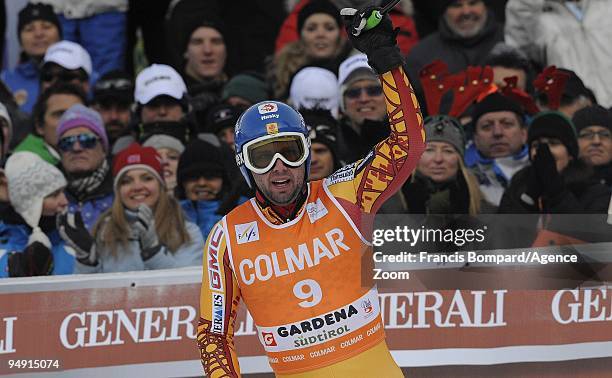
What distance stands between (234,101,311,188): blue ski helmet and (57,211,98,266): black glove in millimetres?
2453

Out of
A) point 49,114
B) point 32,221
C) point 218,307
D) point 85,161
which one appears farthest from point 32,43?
point 218,307

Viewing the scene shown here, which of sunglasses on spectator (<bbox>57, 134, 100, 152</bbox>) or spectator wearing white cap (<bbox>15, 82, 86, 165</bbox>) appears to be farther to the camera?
spectator wearing white cap (<bbox>15, 82, 86, 165</bbox>)

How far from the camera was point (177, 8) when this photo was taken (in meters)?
10.2

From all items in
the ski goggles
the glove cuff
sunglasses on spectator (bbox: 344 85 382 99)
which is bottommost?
sunglasses on spectator (bbox: 344 85 382 99)

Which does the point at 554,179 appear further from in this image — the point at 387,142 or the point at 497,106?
the point at 387,142

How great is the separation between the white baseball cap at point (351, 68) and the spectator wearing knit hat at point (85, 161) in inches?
72.5

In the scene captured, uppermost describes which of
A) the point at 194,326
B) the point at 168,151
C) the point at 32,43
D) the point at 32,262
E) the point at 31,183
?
the point at 32,43

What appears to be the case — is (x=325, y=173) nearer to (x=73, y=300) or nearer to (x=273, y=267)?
(x=73, y=300)

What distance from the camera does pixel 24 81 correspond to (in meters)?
10.0

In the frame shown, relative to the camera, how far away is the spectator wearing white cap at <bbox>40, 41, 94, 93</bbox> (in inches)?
379

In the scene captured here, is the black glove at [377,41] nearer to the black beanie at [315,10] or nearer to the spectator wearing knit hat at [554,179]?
the spectator wearing knit hat at [554,179]

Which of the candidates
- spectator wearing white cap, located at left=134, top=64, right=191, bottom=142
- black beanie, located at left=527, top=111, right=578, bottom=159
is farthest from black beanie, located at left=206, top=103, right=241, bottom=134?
black beanie, located at left=527, top=111, right=578, bottom=159

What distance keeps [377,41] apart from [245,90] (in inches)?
180

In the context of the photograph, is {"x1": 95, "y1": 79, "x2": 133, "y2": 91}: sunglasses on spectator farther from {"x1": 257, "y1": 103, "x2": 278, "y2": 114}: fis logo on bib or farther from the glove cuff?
the glove cuff
